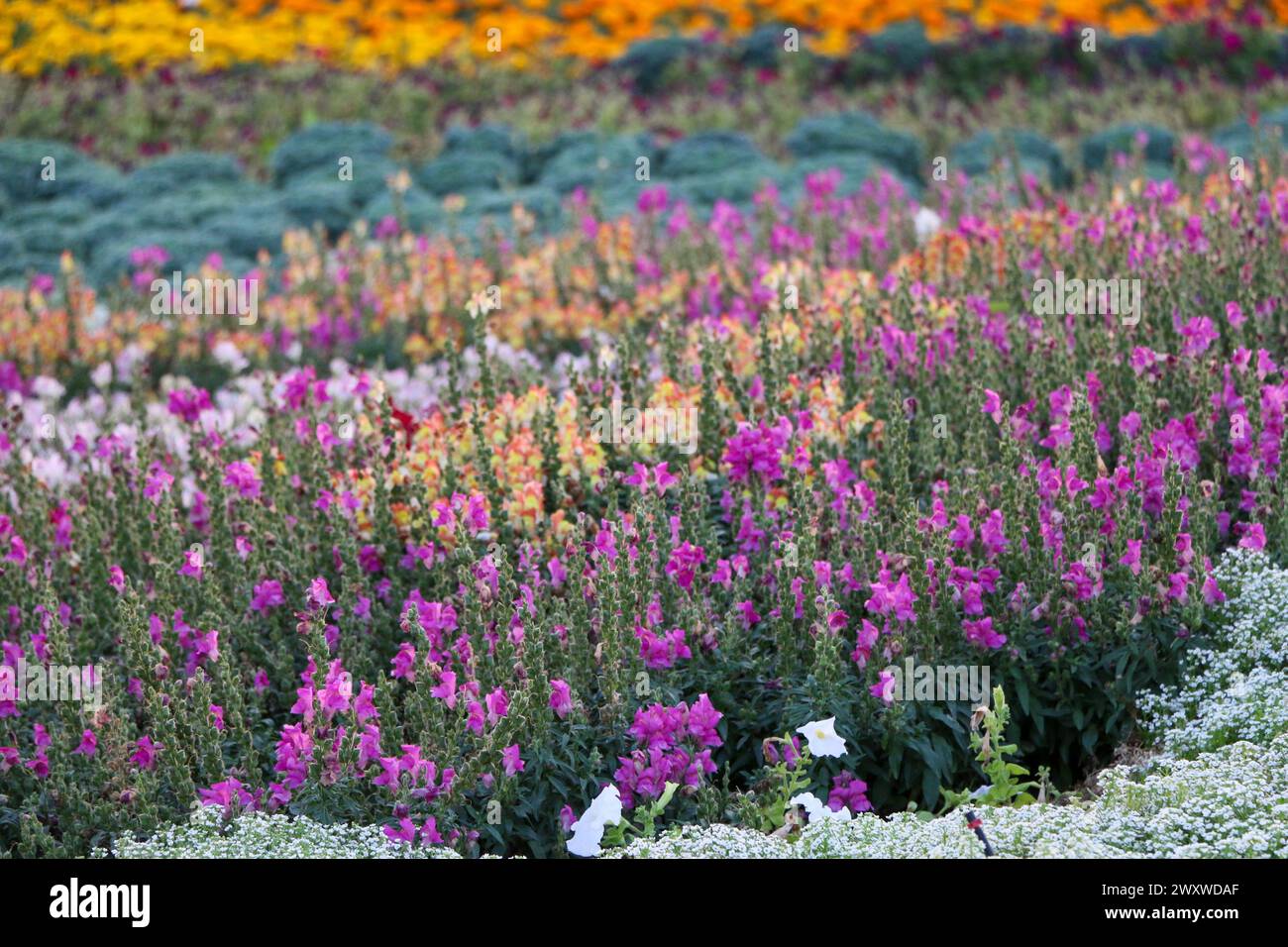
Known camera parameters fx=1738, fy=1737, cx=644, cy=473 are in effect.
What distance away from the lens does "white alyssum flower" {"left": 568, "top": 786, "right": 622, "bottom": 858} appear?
410 centimetres

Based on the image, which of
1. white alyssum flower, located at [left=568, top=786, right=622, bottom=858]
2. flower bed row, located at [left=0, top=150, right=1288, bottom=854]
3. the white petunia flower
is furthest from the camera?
the white petunia flower

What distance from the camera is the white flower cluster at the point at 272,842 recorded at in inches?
155

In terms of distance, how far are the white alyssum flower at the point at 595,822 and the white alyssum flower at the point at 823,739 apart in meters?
0.53

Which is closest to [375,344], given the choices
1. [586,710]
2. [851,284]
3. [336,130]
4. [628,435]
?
[851,284]

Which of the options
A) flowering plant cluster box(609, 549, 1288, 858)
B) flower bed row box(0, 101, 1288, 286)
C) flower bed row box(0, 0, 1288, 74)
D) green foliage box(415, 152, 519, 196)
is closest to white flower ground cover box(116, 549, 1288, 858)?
flowering plant cluster box(609, 549, 1288, 858)

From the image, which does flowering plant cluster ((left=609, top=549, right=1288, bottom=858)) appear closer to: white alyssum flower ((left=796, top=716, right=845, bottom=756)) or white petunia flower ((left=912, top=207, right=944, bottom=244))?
white alyssum flower ((left=796, top=716, right=845, bottom=756))

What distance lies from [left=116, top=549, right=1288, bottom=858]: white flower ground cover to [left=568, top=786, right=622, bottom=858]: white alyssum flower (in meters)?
0.05

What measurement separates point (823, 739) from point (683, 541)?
96cm

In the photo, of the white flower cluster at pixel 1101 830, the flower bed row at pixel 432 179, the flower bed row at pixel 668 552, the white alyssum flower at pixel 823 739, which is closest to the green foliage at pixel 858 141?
the flower bed row at pixel 432 179

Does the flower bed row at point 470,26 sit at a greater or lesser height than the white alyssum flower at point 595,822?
greater

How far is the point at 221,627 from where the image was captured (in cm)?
489

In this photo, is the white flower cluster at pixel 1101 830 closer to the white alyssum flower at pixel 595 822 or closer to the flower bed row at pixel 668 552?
the white alyssum flower at pixel 595 822

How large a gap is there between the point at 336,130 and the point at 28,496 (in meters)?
8.90

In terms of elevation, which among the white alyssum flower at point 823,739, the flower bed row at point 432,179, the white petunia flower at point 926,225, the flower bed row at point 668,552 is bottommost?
the white alyssum flower at point 823,739
